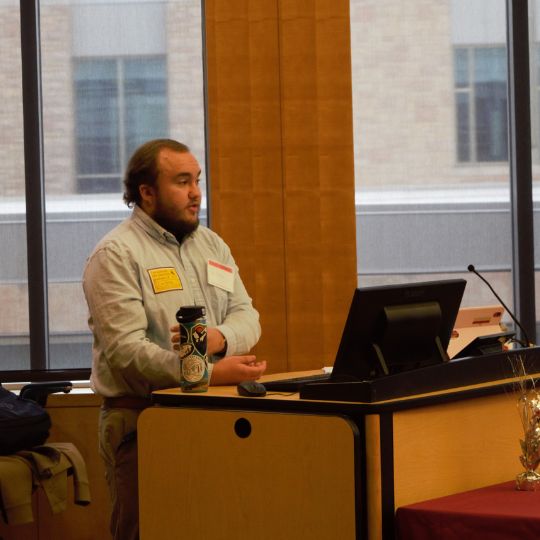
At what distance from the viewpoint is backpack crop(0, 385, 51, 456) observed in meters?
3.51

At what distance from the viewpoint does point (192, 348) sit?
2256 mm

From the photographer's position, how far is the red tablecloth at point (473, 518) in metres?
1.81

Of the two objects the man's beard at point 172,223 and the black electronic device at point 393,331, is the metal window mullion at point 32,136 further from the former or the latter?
the black electronic device at point 393,331

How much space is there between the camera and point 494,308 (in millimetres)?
3553

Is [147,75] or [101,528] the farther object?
[147,75]

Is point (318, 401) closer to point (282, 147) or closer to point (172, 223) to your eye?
point (172, 223)

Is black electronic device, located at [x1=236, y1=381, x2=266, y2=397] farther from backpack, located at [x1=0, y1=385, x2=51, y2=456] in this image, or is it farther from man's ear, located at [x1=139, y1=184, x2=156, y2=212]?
backpack, located at [x1=0, y1=385, x2=51, y2=456]

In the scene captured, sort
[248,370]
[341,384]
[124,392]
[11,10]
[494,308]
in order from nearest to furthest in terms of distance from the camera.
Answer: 1. [341,384]
2. [248,370]
3. [124,392]
4. [494,308]
5. [11,10]

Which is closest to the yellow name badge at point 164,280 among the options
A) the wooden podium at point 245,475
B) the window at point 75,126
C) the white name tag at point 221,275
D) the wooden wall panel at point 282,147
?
the white name tag at point 221,275

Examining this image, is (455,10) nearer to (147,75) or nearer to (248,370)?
(147,75)

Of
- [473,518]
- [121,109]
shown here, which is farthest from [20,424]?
[473,518]

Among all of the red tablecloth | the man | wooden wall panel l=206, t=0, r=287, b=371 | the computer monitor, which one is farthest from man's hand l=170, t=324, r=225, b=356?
wooden wall panel l=206, t=0, r=287, b=371

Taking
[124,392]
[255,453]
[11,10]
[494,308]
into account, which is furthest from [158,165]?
[11,10]

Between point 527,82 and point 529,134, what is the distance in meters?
0.26
